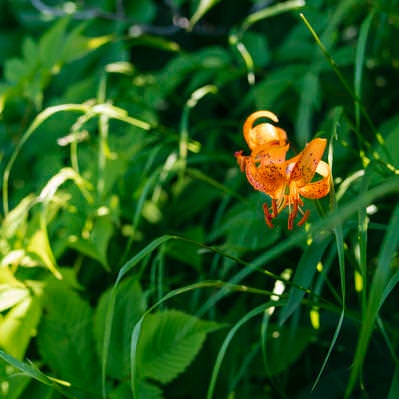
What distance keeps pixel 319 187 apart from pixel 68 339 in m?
0.56

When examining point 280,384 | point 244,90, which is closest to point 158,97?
point 244,90

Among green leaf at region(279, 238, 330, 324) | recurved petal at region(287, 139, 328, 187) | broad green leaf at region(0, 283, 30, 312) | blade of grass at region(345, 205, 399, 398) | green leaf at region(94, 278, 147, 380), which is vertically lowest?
green leaf at region(94, 278, 147, 380)

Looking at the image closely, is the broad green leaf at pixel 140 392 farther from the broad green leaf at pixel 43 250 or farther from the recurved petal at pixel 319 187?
the recurved petal at pixel 319 187

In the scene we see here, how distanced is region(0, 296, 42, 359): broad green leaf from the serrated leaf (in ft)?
0.70

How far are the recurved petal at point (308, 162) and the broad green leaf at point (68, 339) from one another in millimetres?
521

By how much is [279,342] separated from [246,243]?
0.23m

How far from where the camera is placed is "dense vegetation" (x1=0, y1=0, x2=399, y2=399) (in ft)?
3.35

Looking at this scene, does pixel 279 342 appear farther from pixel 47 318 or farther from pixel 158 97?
pixel 158 97

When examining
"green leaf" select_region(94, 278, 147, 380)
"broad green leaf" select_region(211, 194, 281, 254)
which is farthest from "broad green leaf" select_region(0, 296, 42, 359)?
"broad green leaf" select_region(211, 194, 281, 254)

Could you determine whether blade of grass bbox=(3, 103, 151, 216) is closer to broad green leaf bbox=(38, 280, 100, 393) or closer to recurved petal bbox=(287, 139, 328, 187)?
broad green leaf bbox=(38, 280, 100, 393)

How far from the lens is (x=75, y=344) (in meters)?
1.20

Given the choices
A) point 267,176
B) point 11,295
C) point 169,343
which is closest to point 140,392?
point 169,343

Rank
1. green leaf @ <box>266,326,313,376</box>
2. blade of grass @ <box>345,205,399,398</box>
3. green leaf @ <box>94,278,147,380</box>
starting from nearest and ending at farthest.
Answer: blade of grass @ <box>345,205,399,398</box>
green leaf @ <box>94,278,147,380</box>
green leaf @ <box>266,326,313,376</box>

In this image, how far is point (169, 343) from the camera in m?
1.09
